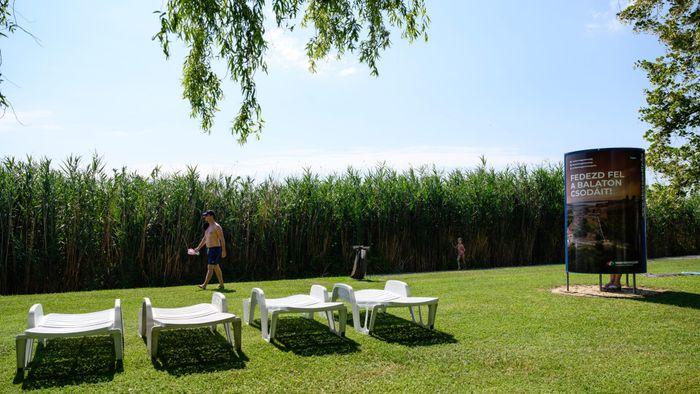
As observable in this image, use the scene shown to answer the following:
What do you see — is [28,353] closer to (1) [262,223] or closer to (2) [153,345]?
(2) [153,345]

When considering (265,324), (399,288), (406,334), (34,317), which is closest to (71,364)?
(34,317)

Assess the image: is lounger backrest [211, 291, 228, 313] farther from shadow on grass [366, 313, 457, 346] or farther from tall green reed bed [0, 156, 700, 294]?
tall green reed bed [0, 156, 700, 294]

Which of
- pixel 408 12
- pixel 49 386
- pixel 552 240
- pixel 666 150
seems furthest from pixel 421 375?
pixel 552 240

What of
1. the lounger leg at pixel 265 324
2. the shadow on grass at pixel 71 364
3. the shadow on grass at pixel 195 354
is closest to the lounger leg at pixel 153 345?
the shadow on grass at pixel 195 354

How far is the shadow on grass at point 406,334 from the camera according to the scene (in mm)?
6496

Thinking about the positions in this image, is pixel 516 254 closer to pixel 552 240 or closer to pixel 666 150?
pixel 552 240

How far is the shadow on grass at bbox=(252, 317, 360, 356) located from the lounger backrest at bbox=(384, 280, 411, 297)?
0.87 m

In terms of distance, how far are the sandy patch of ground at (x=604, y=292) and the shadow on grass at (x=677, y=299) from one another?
0.20 metres

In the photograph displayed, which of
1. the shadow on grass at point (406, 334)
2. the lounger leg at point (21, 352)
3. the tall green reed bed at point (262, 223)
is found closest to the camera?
the lounger leg at point (21, 352)

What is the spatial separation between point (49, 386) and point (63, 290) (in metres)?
9.39

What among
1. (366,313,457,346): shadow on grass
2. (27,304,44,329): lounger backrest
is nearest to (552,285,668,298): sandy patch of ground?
(366,313,457,346): shadow on grass

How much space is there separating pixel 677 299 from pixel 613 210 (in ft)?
5.94

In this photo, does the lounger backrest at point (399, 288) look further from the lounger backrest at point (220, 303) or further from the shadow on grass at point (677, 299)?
the shadow on grass at point (677, 299)

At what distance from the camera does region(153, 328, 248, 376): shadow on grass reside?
18.0 ft
